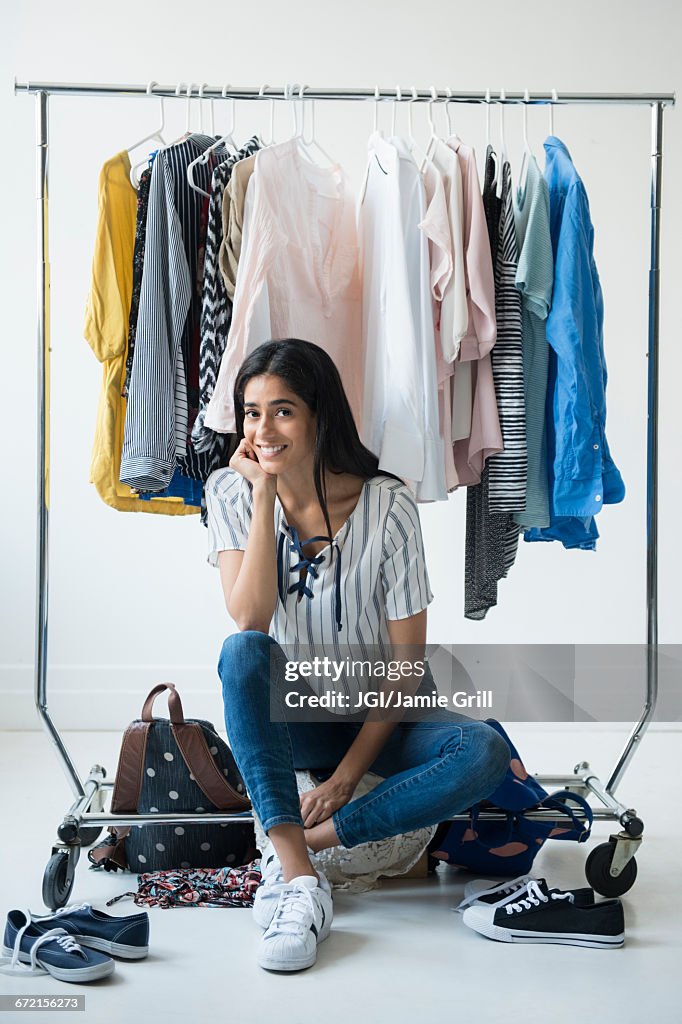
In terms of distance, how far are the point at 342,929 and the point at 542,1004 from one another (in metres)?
0.41

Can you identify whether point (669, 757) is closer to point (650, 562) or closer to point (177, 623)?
point (650, 562)

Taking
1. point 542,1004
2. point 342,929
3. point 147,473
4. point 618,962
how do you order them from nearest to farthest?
point 542,1004
point 618,962
point 342,929
point 147,473

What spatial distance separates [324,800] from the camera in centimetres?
197

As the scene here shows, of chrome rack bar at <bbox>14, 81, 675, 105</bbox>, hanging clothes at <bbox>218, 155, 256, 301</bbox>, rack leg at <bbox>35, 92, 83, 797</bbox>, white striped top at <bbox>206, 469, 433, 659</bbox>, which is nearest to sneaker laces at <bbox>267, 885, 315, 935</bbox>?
white striped top at <bbox>206, 469, 433, 659</bbox>

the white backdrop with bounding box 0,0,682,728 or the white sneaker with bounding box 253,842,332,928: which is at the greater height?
the white backdrop with bounding box 0,0,682,728

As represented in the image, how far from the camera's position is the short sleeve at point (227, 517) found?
2064 millimetres

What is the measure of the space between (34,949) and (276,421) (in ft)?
3.23

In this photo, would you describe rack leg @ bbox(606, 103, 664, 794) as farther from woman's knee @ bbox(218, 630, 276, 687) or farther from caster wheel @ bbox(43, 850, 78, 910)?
caster wheel @ bbox(43, 850, 78, 910)

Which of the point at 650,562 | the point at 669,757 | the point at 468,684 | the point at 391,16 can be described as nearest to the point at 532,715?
the point at 669,757

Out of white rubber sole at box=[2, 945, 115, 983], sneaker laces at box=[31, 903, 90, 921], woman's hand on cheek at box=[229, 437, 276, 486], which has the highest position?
woman's hand on cheek at box=[229, 437, 276, 486]

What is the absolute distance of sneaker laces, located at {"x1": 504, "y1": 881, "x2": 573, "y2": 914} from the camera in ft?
6.09

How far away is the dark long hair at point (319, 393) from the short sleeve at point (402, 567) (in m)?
0.11

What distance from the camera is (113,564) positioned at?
355 cm

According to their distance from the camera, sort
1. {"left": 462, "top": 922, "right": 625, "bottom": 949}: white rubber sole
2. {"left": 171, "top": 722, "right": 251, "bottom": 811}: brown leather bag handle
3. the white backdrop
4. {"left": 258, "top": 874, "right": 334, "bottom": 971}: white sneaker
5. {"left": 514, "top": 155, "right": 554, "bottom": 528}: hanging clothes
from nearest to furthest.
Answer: {"left": 258, "top": 874, "right": 334, "bottom": 971}: white sneaker < {"left": 462, "top": 922, "right": 625, "bottom": 949}: white rubber sole < {"left": 171, "top": 722, "right": 251, "bottom": 811}: brown leather bag handle < {"left": 514, "top": 155, "right": 554, "bottom": 528}: hanging clothes < the white backdrop
